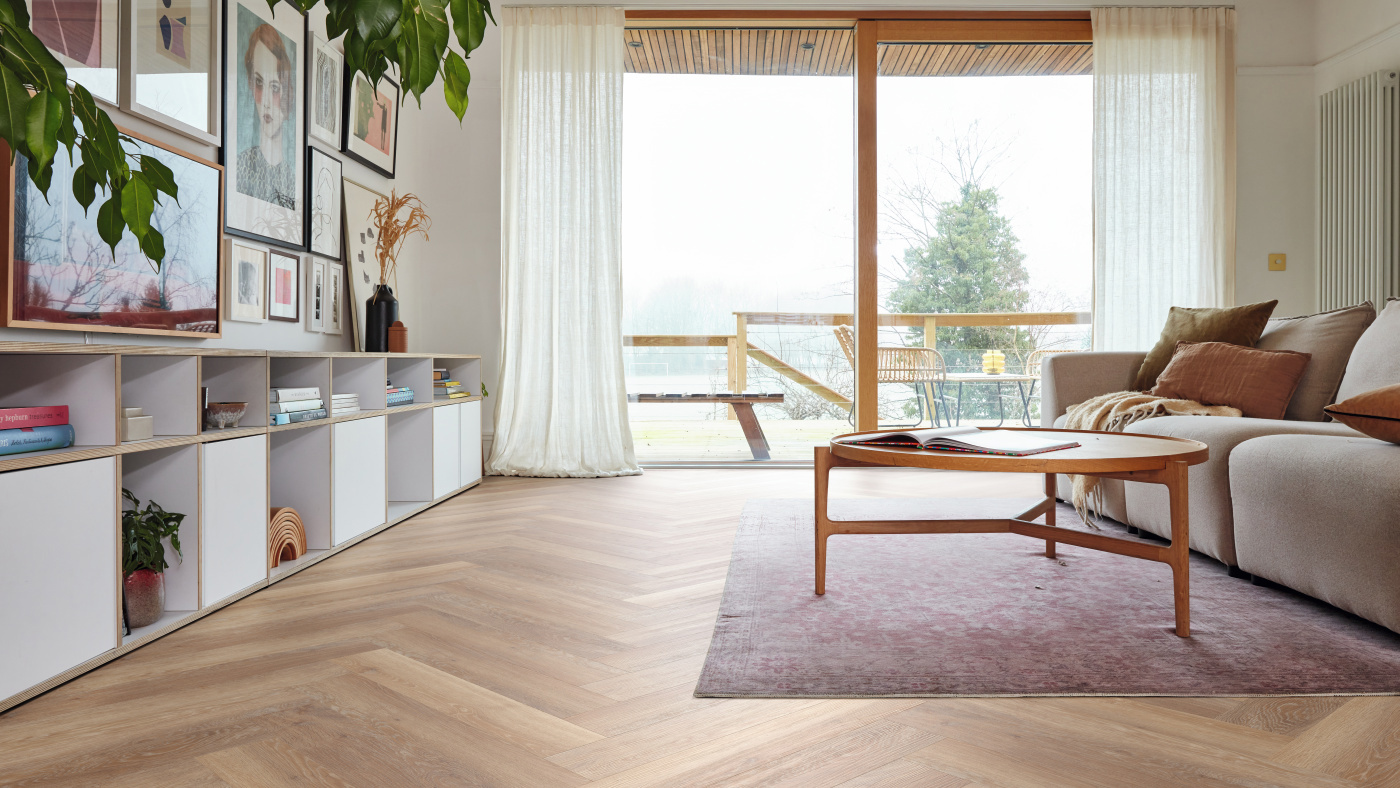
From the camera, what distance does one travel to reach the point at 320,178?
10.7 ft

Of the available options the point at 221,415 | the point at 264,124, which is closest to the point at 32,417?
the point at 221,415

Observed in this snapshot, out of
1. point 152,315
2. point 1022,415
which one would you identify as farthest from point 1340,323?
point 152,315

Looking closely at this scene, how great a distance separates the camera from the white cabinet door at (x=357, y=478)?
2.56 m

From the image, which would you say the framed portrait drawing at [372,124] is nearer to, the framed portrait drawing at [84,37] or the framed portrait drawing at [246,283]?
the framed portrait drawing at [246,283]

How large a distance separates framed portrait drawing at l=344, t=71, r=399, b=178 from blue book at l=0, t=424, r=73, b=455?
7.26 feet

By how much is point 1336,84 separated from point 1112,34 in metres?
1.26

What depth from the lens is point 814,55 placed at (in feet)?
15.3

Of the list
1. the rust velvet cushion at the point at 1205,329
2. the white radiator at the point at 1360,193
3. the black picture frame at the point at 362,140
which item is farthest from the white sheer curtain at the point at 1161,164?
the black picture frame at the point at 362,140

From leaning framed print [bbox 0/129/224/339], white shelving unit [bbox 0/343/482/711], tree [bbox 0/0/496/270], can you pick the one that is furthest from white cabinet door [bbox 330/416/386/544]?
tree [bbox 0/0/496/270]

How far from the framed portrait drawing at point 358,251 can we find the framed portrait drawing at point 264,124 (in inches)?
15.2

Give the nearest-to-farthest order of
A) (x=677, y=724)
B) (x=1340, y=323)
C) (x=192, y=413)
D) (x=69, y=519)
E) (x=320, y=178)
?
1. (x=677, y=724)
2. (x=69, y=519)
3. (x=192, y=413)
4. (x=1340, y=323)
5. (x=320, y=178)

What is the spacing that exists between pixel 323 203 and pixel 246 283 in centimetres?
69

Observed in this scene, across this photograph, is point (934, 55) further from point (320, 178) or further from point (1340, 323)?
point (320, 178)

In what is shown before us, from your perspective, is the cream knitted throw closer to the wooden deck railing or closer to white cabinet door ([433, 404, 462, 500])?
the wooden deck railing
